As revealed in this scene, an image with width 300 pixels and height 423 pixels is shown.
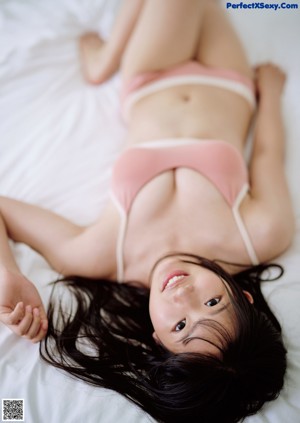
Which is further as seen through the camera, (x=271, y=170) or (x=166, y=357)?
(x=271, y=170)

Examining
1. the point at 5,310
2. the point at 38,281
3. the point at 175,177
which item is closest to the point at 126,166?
the point at 175,177

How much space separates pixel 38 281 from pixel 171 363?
0.41m

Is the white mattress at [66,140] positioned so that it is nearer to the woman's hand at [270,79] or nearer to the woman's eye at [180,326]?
the woman's hand at [270,79]

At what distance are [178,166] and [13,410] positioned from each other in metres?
0.72

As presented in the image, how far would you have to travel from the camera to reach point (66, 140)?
140 cm

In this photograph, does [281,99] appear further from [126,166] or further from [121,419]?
[121,419]

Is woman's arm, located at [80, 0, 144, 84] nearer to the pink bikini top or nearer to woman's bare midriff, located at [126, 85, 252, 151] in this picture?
woman's bare midriff, located at [126, 85, 252, 151]

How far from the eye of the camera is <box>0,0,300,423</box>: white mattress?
0.89 metres

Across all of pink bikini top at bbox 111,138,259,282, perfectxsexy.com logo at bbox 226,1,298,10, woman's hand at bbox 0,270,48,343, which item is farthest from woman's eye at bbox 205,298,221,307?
perfectxsexy.com logo at bbox 226,1,298,10

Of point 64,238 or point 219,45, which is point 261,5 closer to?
point 219,45

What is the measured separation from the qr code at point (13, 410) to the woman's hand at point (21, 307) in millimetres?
135

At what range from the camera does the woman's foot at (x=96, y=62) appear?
5.07 ft

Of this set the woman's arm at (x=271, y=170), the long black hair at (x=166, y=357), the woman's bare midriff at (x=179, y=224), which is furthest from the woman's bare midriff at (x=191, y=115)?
the long black hair at (x=166, y=357)

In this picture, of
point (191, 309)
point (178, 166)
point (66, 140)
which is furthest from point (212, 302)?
point (66, 140)
